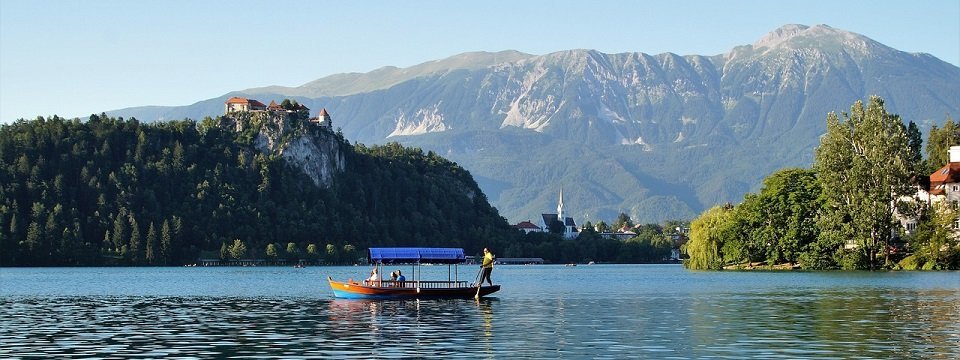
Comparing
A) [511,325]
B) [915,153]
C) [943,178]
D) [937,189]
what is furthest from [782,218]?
[511,325]

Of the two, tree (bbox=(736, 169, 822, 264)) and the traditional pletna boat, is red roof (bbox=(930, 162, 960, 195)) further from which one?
the traditional pletna boat

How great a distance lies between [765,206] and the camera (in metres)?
165

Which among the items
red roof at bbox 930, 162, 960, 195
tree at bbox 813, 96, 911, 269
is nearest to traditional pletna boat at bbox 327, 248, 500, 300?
tree at bbox 813, 96, 911, 269

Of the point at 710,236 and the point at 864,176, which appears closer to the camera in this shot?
the point at 864,176

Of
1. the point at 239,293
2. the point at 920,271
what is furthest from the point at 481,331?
the point at 920,271

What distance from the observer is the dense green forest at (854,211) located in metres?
149

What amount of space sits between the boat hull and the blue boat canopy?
6.92 ft

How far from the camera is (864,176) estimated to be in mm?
149125

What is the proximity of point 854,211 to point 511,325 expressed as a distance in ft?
304

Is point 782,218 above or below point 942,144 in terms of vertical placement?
→ below

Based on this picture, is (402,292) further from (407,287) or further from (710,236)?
(710,236)

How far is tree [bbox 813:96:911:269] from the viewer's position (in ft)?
488

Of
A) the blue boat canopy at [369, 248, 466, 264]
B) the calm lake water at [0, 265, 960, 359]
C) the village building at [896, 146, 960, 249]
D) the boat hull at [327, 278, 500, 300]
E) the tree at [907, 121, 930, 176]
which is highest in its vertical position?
the tree at [907, 121, 930, 176]

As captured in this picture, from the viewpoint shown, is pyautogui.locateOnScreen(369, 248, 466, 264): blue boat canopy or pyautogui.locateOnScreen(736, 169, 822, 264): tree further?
pyautogui.locateOnScreen(736, 169, 822, 264): tree
